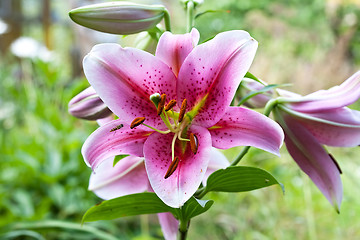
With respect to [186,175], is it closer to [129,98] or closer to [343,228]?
[129,98]

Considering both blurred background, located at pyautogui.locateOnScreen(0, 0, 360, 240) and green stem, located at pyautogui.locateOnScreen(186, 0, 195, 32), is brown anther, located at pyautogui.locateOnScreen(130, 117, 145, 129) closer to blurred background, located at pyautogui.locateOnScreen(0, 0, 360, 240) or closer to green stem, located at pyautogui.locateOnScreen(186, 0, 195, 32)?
green stem, located at pyautogui.locateOnScreen(186, 0, 195, 32)

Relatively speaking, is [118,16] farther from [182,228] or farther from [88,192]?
[88,192]

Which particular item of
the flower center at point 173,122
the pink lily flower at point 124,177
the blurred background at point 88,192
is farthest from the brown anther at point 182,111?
the blurred background at point 88,192

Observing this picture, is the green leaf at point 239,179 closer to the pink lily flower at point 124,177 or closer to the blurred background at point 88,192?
the pink lily flower at point 124,177

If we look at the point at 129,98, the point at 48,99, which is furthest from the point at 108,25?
the point at 48,99

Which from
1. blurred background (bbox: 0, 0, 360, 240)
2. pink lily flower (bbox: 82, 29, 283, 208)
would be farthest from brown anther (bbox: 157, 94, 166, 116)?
blurred background (bbox: 0, 0, 360, 240)

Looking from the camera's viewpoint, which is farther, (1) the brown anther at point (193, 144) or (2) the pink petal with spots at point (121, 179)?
(2) the pink petal with spots at point (121, 179)
